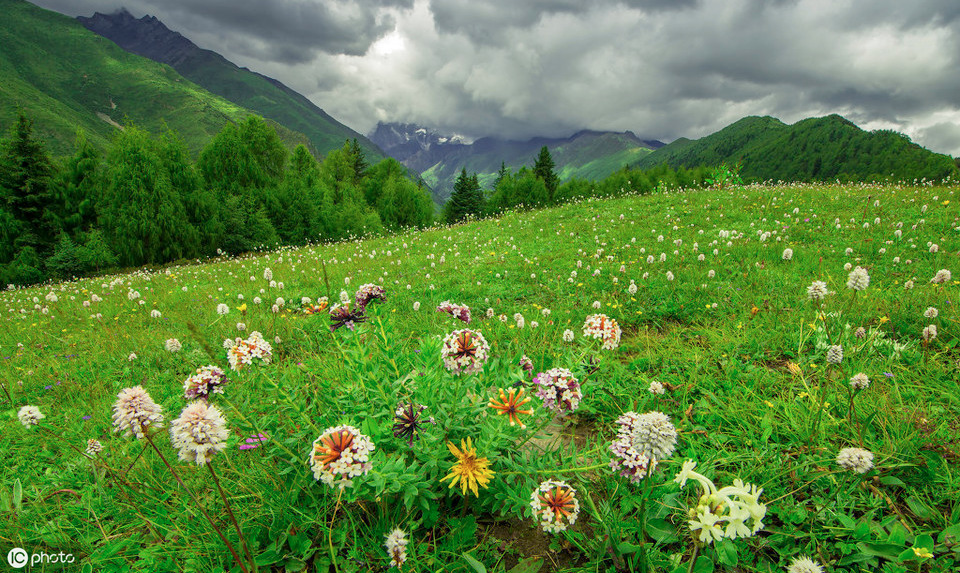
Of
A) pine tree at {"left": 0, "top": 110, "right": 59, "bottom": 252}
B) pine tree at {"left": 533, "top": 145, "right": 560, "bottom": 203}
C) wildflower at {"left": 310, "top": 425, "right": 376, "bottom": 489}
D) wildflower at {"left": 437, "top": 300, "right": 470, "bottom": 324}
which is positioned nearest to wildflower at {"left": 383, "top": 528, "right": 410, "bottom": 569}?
wildflower at {"left": 310, "top": 425, "right": 376, "bottom": 489}

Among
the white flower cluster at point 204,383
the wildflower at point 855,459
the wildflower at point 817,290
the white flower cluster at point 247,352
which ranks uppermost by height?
the wildflower at point 817,290

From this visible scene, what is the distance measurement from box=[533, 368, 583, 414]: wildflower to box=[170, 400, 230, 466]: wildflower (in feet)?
5.67

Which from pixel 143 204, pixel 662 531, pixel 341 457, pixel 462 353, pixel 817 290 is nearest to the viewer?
pixel 341 457

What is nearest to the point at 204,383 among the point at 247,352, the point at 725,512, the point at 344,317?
the point at 247,352

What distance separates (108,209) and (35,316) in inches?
846

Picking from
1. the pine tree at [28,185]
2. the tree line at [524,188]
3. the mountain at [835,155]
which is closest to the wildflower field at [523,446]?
the pine tree at [28,185]

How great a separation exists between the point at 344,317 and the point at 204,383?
93cm

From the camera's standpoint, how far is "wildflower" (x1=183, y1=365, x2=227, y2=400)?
224 cm

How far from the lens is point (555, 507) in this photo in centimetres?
194

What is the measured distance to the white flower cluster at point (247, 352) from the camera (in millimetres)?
2471

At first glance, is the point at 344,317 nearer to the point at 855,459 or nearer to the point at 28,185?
the point at 855,459

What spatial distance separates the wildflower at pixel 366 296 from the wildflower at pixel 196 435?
1186 mm

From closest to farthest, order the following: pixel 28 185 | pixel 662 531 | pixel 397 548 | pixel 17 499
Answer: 1. pixel 397 548
2. pixel 662 531
3. pixel 17 499
4. pixel 28 185

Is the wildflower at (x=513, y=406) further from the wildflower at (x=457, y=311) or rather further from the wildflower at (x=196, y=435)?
the wildflower at (x=196, y=435)
